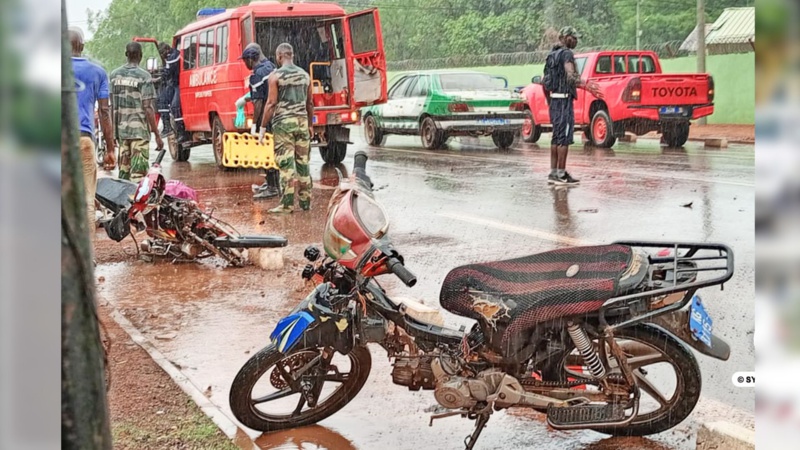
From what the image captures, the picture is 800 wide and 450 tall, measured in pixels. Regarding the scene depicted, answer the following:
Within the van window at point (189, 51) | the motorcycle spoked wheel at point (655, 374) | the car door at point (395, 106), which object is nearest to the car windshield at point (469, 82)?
the car door at point (395, 106)

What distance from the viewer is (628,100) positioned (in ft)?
15.7

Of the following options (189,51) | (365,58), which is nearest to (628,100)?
(365,58)

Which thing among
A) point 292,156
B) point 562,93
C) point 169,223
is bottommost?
point 169,223

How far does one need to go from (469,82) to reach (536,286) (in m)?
1.41

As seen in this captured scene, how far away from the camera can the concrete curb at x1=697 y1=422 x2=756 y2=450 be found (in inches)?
131

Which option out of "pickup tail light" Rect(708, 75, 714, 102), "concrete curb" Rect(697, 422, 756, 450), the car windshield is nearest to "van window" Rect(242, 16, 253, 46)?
the car windshield

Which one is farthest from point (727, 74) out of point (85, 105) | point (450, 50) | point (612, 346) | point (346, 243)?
point (85, 105)

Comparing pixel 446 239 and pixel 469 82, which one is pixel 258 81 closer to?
pixel 469 82

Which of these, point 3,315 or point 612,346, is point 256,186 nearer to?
point 612,346

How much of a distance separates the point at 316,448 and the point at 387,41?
160cm

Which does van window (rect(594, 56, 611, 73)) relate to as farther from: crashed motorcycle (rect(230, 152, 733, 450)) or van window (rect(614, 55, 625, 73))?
crashed motorcycle (rect(230, 152, 733, 450))

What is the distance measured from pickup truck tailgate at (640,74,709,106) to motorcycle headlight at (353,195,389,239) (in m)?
1.86

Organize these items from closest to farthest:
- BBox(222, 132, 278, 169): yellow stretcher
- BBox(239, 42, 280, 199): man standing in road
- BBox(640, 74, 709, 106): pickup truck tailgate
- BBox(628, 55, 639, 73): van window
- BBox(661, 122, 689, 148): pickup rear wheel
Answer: BBox(239, 42, 280, 199): man standing in road
BBox(222, 132, 278, 169): yellow stretcher
BBox(628, 55, 639, 73): van window
BBox(640, 74, 709, 106): pickup truck tailgate
BBox(661, 122, 689, 148): pickup rear wheel

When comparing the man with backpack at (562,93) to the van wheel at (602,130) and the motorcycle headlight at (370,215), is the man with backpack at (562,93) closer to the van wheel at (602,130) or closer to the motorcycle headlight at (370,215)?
the van wheel at (602,130)
